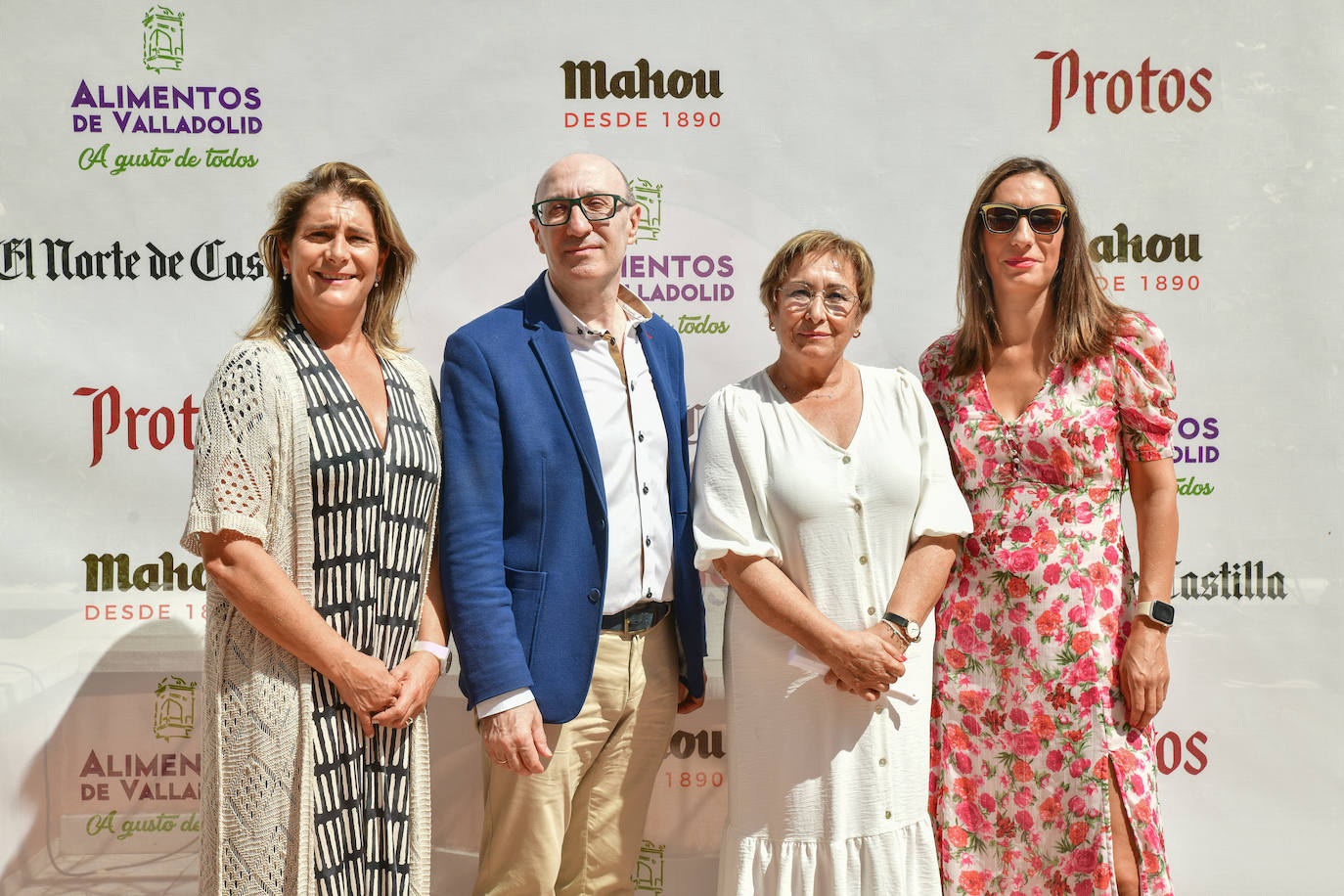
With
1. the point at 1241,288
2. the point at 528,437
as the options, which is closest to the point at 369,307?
the point at 528,437

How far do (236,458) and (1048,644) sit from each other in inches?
71.3

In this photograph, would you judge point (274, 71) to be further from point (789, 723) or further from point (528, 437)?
point (789, 723)

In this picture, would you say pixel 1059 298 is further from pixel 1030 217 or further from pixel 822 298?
pixel 822 298

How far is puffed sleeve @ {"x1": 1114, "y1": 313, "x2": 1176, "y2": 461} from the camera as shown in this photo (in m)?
2.34

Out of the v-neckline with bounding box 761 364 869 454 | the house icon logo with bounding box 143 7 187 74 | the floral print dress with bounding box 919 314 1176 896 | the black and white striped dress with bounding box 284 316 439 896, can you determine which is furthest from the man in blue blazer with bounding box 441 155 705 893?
the house icon logo with bounding box 143 7 187 74

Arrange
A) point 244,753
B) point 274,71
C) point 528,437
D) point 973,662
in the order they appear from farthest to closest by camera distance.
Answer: point 274,71
point 973,662
point 528,437
point 244,753

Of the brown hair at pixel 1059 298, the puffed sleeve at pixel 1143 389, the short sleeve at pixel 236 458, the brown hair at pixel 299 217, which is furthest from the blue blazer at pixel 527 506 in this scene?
the puffed sleeve at pixel 1143 389

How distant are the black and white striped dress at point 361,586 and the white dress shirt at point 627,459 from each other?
0.41m

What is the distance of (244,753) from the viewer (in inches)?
77.9

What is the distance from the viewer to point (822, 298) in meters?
2.25

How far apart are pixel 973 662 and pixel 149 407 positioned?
2510 mm

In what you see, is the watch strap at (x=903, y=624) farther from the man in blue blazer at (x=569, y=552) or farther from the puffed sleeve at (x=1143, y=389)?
the puffed sleeve at (x=1143, y=389)

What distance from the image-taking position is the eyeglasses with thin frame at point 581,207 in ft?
7.55

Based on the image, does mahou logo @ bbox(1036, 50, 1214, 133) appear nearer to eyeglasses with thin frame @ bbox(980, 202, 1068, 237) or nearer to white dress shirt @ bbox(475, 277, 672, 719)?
eyeglasses with thin frame @ bbox(980, 202, 1068, 237)
